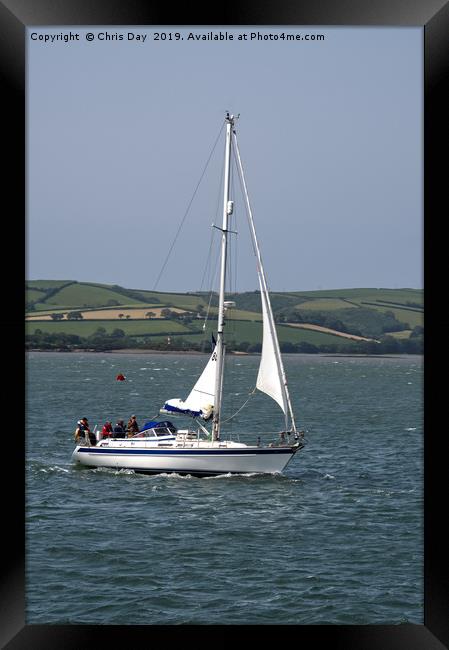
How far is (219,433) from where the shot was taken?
4253 centimetres

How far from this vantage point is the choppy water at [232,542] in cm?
2338

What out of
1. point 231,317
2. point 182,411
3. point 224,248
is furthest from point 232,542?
point 231,317

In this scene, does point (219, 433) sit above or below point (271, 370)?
below

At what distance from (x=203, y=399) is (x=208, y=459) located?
2556mm

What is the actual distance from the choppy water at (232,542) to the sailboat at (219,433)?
1.96ft

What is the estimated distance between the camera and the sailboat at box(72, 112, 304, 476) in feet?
137

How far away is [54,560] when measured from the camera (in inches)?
1106

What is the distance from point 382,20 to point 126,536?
68.8 feet

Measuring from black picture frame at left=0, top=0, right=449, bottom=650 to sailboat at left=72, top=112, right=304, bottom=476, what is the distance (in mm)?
A: 26697

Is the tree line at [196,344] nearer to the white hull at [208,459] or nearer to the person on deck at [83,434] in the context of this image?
the person on deck at [83,434]

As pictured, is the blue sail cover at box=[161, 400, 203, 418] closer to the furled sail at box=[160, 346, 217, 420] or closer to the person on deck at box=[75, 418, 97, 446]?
the furled sail at box=[160, 346, 217, 420]
